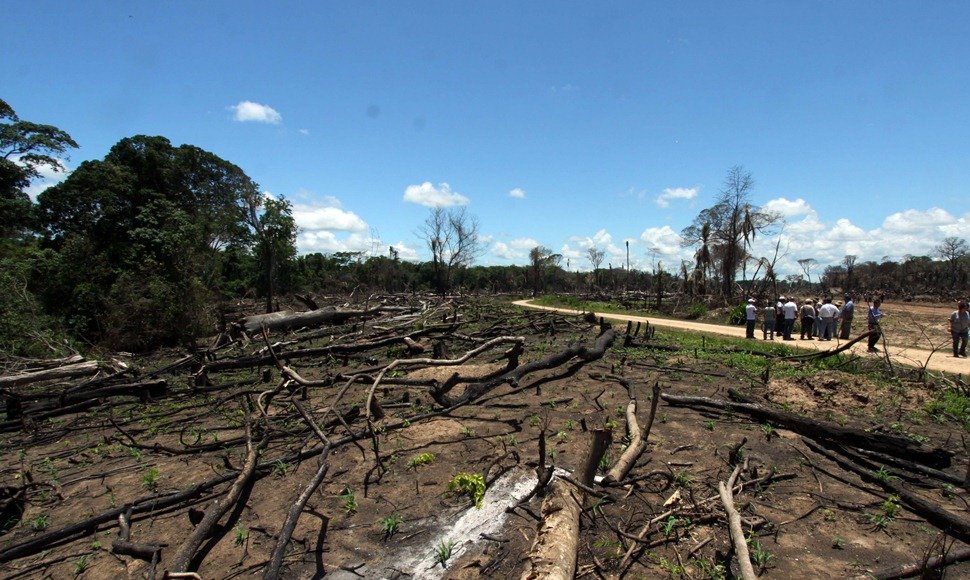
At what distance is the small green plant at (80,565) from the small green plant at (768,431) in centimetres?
715

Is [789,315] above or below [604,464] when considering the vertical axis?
above

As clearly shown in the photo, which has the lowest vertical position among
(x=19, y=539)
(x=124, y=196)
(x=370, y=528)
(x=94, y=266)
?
(x=19, y=539)

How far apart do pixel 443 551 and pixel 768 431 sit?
4.60m

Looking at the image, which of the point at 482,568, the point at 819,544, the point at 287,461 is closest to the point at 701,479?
the point at 819,544

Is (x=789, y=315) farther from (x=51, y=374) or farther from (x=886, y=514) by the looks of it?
(x=51, y=374)

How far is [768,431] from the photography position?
5.79 meters

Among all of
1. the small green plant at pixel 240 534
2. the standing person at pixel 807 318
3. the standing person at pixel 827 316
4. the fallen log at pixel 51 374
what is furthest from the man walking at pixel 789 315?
the fallen log at pixel 51 374

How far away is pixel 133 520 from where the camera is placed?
431 cm

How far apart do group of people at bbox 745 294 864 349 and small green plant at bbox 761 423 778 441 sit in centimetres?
1044

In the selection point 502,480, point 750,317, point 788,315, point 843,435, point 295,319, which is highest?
point 788,315

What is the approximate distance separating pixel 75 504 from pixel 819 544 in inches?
283

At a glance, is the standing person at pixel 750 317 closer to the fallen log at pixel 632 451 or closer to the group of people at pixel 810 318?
the group of people at pixel 810 318

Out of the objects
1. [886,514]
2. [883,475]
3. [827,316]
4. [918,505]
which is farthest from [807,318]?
[886,514]

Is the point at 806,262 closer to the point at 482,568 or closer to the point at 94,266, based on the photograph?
the point at 482,568
